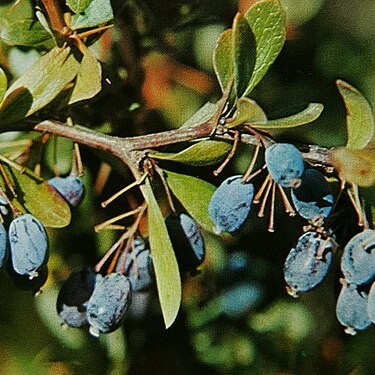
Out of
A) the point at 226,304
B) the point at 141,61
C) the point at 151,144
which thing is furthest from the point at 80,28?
the point at 226,304

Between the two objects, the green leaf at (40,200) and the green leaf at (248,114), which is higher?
the green leaf at (248,114)

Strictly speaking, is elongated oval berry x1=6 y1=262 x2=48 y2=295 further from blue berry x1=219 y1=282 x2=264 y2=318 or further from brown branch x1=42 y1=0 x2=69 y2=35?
blue berry x1=219 y1=282 x2=264 y2=318

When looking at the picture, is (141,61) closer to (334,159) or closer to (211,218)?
(211,218)

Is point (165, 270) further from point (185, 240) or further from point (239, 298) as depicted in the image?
point (239, 298)

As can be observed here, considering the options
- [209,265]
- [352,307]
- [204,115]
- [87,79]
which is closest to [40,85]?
[87,79]

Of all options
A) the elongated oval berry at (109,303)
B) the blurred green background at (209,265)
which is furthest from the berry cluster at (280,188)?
the blurred green background at (209,265)

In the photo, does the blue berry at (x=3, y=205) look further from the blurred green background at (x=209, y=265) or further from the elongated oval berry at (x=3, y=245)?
the blurred green background at (x=209, y=265)

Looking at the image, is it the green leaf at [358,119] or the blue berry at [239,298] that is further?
the blue berry at [239,298]

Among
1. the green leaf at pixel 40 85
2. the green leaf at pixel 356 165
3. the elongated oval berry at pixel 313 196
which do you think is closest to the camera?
the green leaf at pixel 356 165
